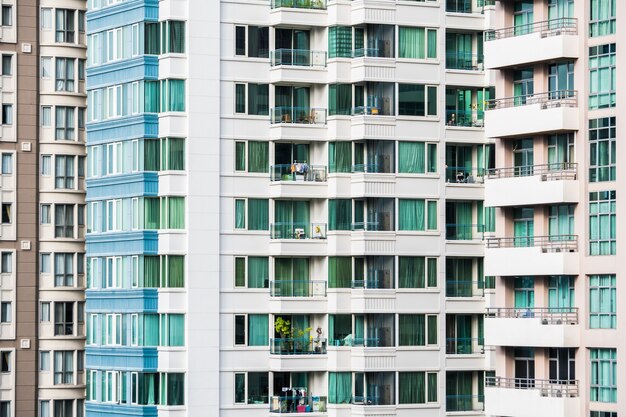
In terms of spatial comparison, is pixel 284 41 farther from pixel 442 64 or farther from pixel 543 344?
pixel 543 344

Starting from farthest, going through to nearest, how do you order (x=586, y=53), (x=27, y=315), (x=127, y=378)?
(x=27, y=315) < (x=127, y=378) < (x=586, y=53)

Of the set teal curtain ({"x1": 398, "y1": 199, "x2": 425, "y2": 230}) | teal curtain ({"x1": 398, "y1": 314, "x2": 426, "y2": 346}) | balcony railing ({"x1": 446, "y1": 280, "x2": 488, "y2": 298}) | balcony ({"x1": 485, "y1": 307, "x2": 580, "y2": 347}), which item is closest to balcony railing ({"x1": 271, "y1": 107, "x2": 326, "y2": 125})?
teal curtain ({"x1": 398, "y1": 199, "x2": 425, "y2": 230})

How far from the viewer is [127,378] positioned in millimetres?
86500

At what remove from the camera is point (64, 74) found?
97.1 meters

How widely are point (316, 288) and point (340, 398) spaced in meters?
5.18

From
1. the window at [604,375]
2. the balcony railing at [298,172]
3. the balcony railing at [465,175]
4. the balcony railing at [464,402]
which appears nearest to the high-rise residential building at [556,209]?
the window at [604,375]

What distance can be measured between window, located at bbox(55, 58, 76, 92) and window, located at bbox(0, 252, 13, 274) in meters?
8.76

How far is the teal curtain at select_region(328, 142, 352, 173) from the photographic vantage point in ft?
289

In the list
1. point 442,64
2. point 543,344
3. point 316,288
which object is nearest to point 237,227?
point 316,288

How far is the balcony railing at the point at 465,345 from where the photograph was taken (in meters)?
88.3

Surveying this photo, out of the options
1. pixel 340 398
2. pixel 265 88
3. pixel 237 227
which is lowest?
pixel 340 398

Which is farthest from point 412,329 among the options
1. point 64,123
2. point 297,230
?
point 64,123

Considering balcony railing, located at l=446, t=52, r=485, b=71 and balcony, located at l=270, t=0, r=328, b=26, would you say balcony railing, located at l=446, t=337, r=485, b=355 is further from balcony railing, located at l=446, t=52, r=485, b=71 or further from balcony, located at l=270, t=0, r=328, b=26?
balcony, located at l=270, t=0, r=328, b=26

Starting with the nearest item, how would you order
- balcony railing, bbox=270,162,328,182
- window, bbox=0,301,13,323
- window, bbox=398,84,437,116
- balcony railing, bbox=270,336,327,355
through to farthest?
balcony railing, bbox=270,336,327,355 → balcony railing, bbox=270,162,328,182 → window, bbox=398,84,437,116 → window, bbox=0,301,13,323
